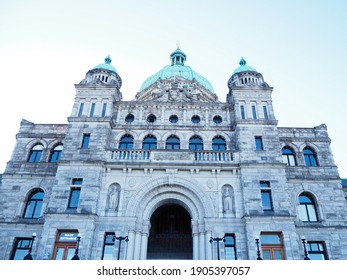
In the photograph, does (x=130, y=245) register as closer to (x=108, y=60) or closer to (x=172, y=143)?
(x=172, y=143)

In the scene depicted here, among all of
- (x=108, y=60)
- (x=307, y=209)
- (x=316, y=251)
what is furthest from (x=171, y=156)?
(x=108, y=60)

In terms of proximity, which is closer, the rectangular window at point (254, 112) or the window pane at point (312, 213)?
the window pane at point (312, 213)

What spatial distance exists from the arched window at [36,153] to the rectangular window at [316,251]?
21.3m

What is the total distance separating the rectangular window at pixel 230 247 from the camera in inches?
785

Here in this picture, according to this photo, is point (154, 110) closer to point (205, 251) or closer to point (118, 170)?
point (118, 170)

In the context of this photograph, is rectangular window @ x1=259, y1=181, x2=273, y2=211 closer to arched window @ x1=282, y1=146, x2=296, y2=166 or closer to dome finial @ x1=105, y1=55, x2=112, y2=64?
arched window @ x1=282, y1=146, x2=296, y2=166

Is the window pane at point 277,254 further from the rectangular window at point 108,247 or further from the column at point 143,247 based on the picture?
the rectangular window at point 108,247

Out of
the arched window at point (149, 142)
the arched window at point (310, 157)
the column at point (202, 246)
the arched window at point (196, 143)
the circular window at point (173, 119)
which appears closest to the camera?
the column at point (202, 246)

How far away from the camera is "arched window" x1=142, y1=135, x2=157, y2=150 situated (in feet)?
80.9

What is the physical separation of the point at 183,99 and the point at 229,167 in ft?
25.6

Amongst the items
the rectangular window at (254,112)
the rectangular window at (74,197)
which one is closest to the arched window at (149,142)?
the rectangular window at (74,197)

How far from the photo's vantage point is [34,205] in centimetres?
2352

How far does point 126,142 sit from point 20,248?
1045 centimetres

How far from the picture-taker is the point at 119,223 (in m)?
Answer: 20.7
